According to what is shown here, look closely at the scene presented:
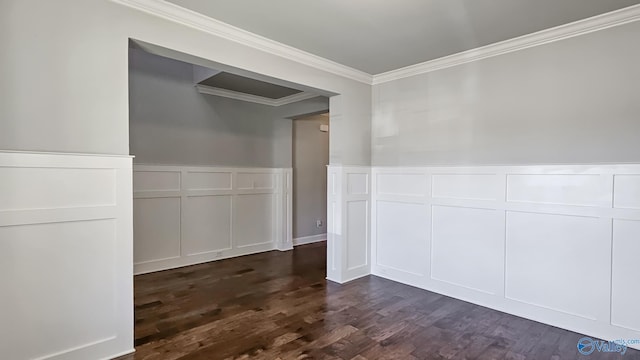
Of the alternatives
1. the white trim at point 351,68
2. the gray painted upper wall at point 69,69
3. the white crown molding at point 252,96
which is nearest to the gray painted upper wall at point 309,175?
the white crown molding at point 252,96

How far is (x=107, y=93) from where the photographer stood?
220cm

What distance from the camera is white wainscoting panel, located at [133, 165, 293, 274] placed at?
4.22m

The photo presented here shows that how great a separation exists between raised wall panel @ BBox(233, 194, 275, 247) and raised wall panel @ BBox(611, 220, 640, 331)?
4.38 metres

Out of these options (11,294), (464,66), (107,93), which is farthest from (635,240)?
(11,294)

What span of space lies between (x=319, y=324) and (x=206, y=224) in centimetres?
264

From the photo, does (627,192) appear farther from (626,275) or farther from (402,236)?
(402,236)

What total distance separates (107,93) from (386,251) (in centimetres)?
330

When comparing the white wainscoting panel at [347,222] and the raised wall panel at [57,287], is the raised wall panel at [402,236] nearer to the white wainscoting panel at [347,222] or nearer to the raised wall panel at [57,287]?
the white wainscoting panel at [347,222]

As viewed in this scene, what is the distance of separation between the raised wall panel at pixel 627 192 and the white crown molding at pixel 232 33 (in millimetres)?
2698

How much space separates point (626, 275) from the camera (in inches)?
96.9

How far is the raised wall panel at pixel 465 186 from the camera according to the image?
10.4ft

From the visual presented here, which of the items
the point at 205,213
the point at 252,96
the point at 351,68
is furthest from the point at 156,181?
the point at 351,68

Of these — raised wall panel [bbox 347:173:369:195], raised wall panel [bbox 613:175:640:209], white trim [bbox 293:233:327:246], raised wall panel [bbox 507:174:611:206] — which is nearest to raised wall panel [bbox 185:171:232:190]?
white trim [bbox 293:233:327:246]

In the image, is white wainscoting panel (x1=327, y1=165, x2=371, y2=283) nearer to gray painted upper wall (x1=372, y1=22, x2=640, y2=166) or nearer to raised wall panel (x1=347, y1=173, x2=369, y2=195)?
raised wall panel (x1=347, y1=173, x2=369, y2=195)
